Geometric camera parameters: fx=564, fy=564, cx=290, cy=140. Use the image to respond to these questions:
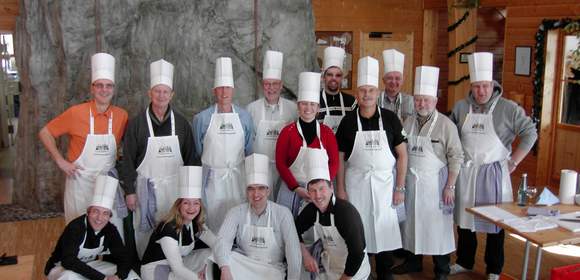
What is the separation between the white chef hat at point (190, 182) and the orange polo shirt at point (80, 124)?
564 millimetres

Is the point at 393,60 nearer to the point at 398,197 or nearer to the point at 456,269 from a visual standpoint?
the point at 398,197

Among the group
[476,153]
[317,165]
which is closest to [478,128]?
[476,153]

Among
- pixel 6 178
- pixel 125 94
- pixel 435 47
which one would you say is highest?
pixel 435 47

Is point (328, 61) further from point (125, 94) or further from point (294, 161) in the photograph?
point (125, 94)

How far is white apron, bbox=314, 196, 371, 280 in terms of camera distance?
3.18 meters

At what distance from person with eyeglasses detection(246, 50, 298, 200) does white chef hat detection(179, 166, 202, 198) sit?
2.11ft

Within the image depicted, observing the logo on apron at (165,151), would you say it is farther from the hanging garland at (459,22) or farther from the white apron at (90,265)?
the hanging garland at (459,22)

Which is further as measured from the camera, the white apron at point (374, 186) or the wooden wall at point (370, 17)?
the wooden wall at point (370, 17)

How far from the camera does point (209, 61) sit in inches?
192

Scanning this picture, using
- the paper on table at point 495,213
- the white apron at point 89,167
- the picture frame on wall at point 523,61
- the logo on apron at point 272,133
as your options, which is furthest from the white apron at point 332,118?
the picture frame on wall at point 523,61

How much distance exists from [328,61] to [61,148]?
2892mm

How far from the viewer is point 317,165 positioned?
3158 mm

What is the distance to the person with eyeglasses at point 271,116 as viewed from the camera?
387 centimetres

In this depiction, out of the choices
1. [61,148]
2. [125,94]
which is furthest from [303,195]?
[61,148]
